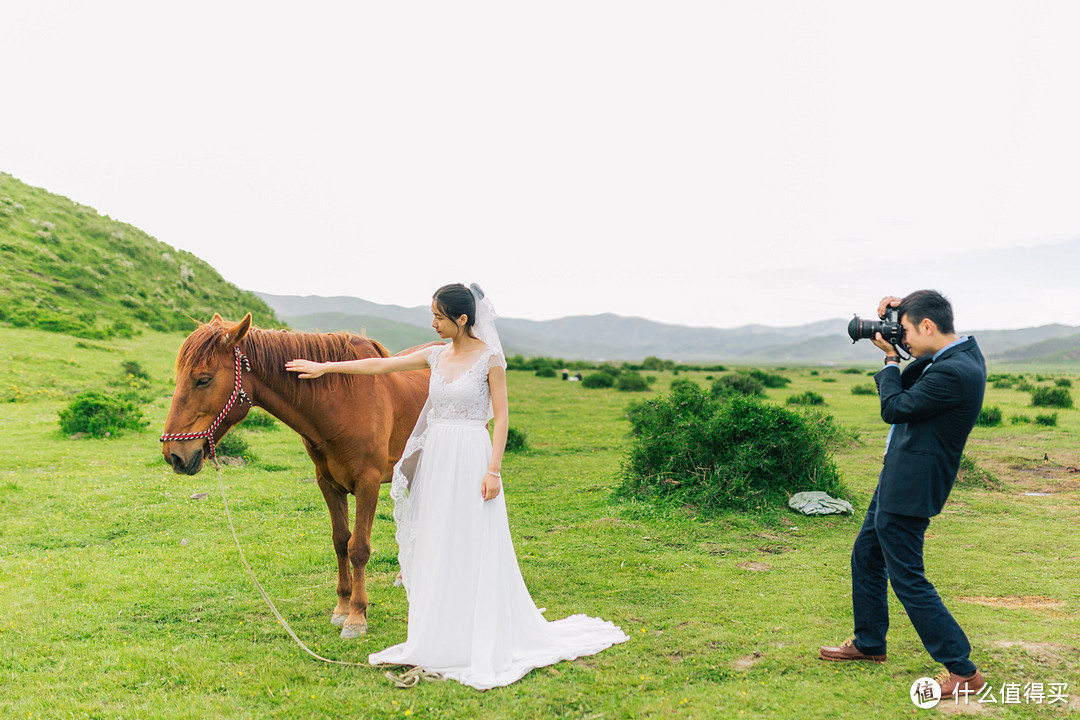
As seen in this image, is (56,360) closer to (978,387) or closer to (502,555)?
(502,555)

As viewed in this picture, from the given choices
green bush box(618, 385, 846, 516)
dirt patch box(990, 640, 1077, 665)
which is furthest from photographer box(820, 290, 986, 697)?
green bush box(618, 385, 846, 516)

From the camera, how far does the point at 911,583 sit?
11.9 feet

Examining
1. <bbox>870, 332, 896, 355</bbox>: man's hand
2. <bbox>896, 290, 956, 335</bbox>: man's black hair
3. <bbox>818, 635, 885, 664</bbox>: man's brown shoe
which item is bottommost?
<bbox>818, 635, 885, 664</bbox>: man's brown shoe

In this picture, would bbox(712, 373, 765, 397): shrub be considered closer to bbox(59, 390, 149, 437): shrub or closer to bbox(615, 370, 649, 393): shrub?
bbox(615, 370, 649, 393): shrub

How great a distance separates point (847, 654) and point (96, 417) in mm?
14148

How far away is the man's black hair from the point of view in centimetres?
368

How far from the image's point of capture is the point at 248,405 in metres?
4.57

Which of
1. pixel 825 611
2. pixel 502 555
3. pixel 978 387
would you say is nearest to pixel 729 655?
pixel 825 611

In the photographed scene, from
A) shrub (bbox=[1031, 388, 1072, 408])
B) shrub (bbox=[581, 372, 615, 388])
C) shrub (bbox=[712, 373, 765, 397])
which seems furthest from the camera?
shrub (bbox=[581, 372, 615, 388])

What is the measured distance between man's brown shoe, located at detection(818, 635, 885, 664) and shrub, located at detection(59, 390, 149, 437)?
1378cm

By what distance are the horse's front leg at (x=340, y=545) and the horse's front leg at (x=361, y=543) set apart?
143 mm

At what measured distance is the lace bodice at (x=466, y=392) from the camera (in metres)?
4.41

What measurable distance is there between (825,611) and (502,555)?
281 centimetres

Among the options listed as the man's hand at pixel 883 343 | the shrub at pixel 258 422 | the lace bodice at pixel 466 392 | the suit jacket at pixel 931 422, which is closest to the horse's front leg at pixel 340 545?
the lace bodice at pixel 466 392
